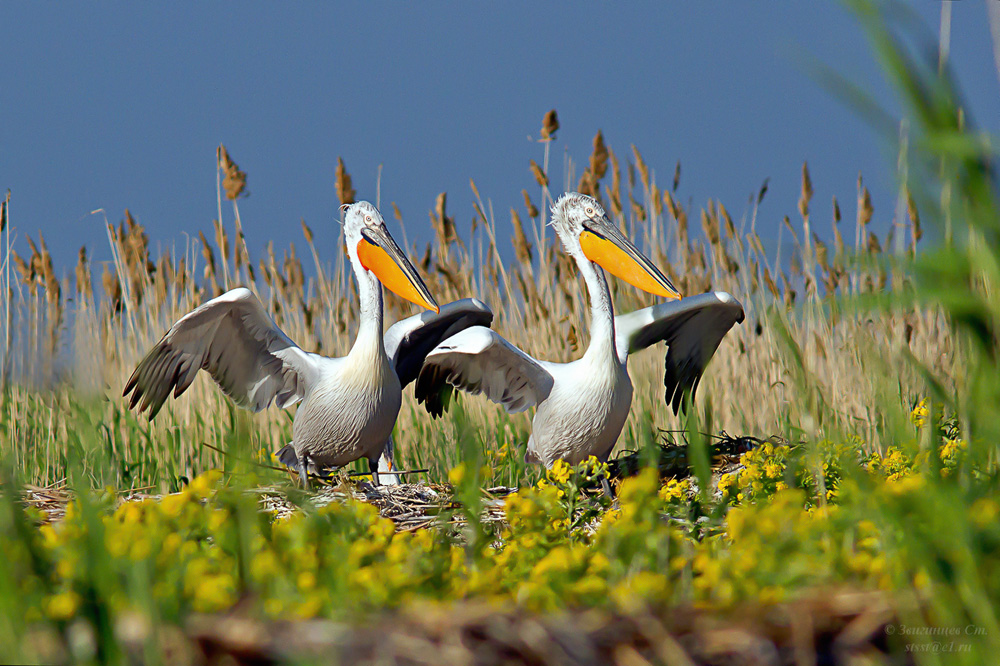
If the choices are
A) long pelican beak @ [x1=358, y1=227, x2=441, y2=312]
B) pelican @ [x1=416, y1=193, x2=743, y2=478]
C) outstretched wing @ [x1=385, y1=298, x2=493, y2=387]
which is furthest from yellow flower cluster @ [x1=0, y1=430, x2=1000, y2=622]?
outstretched wing @ [x1=385, y1=298, x2=493, y2=387]

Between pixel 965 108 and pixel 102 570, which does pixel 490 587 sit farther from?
pixel 965 108

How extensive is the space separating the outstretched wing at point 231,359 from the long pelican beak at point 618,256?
1.54 metres

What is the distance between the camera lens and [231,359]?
4566 millimetres

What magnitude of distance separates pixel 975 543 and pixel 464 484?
85cm

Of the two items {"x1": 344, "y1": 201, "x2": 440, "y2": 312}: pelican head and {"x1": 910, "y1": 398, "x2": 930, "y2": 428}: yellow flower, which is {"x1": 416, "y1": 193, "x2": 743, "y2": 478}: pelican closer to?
{"x1": 344, "y1": 201, "x2": 440, "y2": 312}: pelican head

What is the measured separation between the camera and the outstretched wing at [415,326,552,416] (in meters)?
4.47

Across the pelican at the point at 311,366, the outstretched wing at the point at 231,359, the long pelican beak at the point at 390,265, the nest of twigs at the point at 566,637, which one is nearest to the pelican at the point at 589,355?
the long pelican beak at the point at 390,265

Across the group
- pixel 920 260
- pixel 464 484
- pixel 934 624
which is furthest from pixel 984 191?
pixel 464 484

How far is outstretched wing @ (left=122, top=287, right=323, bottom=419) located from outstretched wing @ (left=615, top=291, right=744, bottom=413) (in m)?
1.64

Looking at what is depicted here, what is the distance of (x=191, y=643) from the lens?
3.81 feet

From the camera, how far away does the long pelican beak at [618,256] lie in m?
4.84

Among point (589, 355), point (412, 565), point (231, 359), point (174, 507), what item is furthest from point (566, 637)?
point (231, 359)

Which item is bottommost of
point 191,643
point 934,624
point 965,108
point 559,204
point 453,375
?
point 934,624

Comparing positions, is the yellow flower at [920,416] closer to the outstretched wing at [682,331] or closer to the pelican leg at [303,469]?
the outstretched wing at [682,331]
